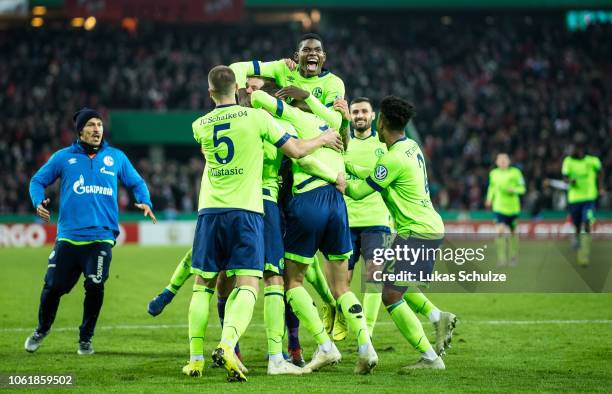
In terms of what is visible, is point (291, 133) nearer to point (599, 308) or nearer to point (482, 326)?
point (482, 326)

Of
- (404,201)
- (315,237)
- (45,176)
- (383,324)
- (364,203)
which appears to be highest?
(45,176)

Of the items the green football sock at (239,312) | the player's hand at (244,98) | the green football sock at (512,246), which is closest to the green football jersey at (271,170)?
the player's hand at (244,98)

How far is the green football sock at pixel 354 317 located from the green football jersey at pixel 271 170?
109 cm

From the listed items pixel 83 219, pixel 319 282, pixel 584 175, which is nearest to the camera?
pixel 83 219

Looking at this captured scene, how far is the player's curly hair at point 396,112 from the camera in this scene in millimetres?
8820

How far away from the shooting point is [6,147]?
3328cm

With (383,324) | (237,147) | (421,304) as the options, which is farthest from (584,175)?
(237,147)

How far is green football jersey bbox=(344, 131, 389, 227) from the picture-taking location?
1096 cm

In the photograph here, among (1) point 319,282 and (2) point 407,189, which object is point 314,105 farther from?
(1) point 319,282

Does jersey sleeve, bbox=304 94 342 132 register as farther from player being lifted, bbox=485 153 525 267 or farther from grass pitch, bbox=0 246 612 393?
player being lifted, bbox=485 153 525 267

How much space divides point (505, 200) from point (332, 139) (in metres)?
13.4

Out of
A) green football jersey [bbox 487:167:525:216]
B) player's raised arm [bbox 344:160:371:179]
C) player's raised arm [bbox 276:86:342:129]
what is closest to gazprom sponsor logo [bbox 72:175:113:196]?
player's raised arm [bbox 276:86:342:129]

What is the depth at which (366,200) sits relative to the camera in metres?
11.0

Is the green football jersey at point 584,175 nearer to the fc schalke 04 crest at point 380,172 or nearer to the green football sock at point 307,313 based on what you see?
the fc schalke 04 crest at point 380,172
